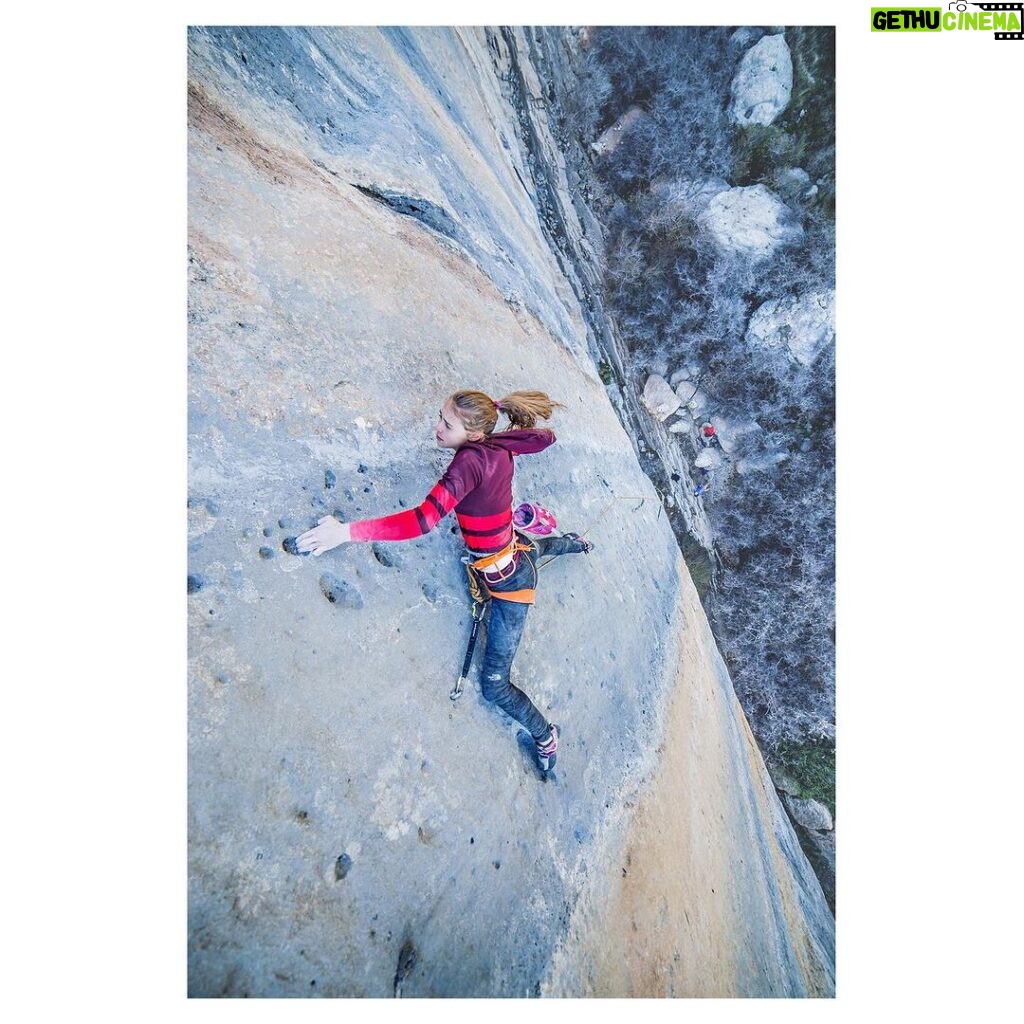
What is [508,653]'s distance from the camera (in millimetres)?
2371

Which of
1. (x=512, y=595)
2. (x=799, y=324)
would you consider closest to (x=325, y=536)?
(x=512, y=595)

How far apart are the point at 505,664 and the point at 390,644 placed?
1.78 ft

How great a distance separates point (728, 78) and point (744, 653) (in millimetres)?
4944

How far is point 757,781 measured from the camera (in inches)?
184

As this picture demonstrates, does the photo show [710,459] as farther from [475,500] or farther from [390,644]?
[390,644]

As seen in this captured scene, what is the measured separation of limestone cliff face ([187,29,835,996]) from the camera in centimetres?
178

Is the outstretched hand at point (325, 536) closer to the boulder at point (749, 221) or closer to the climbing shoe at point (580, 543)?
the climbing shoe at point (580, 543)

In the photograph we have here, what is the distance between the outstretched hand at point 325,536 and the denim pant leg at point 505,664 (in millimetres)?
809

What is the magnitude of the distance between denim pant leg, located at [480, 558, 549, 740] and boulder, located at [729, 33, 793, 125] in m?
3.20

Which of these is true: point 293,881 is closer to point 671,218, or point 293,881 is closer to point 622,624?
point 622,624
